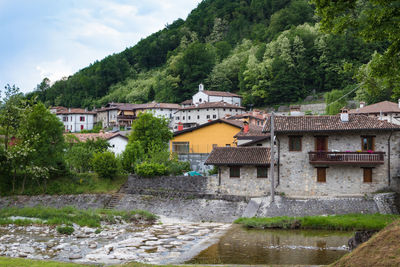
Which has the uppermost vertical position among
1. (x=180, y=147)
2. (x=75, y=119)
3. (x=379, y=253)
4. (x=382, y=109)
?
(x=75, y=119)

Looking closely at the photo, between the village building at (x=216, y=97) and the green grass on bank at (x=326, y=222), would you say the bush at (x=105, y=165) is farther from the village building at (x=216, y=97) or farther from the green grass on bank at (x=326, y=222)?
the village building at (x=216, y=97)

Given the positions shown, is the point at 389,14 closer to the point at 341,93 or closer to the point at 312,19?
the point at 341,93

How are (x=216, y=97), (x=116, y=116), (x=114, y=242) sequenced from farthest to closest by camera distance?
(x=116, y=116), (x=216, y=97), (x=114, y=242)

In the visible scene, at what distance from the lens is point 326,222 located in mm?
23609

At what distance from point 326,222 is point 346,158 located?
748 centimetres

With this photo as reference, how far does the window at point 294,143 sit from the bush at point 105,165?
57.4 feet

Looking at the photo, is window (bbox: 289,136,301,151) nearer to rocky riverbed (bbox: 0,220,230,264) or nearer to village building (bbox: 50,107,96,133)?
rocky riverbed (bbox: 0,220,230,264)

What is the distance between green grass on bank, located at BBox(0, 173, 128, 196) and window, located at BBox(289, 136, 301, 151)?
55.2ft

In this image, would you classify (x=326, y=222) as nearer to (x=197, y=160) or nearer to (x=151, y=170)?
(x=151, y=170)

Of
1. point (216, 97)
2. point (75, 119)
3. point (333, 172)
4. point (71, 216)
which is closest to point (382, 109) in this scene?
point (333, 172)

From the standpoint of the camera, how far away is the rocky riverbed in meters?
17.6

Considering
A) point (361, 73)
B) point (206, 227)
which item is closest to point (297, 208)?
point (206, 227)

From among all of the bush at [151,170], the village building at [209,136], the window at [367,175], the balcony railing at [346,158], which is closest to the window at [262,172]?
the balcony railing at [346,158]

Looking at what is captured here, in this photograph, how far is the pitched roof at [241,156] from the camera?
31698 millimetres
